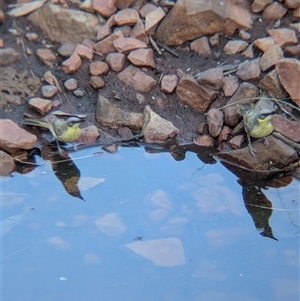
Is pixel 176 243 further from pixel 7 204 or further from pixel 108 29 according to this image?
pixel 108 29

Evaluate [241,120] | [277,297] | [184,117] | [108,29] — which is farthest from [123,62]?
[277,297]

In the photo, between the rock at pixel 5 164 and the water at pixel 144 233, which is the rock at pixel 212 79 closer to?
the water at pixel 144 233

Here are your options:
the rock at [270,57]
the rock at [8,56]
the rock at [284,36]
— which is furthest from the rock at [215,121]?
the rock at [8,56]

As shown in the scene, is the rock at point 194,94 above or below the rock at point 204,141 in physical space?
above

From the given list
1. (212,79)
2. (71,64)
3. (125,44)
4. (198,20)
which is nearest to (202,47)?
(198,20)

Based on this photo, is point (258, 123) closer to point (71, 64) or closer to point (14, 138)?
point (71, 64)

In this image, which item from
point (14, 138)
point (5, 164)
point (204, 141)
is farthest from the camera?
point (204, 141)
